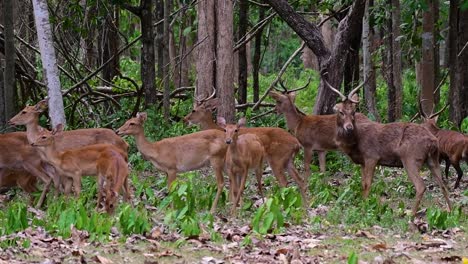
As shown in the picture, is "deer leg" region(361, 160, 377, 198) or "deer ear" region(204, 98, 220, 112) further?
"deer ear" region(204, 98, 220, 112)

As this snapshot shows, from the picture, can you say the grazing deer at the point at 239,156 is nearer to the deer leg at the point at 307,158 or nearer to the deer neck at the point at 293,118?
the deer leg at the point at 307,158

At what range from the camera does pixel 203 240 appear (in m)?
8.88

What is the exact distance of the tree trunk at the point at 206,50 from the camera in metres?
17.5

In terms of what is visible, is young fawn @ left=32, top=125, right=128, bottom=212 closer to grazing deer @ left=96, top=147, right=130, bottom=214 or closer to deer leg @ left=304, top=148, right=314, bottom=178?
grazing deer @ left=96, top=147, right=130, bottom=214

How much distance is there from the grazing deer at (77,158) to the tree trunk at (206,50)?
5984 mm

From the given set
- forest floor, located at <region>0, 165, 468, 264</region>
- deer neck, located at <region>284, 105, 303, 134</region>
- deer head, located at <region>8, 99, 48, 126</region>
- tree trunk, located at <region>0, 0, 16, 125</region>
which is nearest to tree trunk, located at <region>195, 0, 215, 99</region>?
deer neck, located at <region>284, 105, 303, 134</region>

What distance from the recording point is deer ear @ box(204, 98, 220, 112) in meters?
15.7

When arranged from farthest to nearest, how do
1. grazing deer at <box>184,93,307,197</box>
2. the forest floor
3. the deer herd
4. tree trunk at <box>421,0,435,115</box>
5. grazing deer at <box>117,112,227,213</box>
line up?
tree trunk at <box>421,0,435,115</box>
grazing deer at <box>184,93,307,197</box>
grazing deer at <box>117,112,227,213</box>
the deer herd
the forest floor

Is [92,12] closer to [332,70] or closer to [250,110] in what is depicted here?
[250,110]

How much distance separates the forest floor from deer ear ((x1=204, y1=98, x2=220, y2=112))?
19.6 ft

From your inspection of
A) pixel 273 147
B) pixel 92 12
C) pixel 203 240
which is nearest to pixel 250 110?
pixel 92 12

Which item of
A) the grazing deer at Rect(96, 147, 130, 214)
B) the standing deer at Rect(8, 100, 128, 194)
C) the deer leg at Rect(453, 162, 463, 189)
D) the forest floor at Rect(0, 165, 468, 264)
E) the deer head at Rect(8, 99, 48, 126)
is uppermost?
the deer head at Rect(8, 99, 48, 126)

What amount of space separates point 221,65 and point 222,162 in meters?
3.73

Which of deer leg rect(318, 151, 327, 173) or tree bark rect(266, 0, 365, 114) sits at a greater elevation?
tree bark rect(266, 0, 365, 114)
